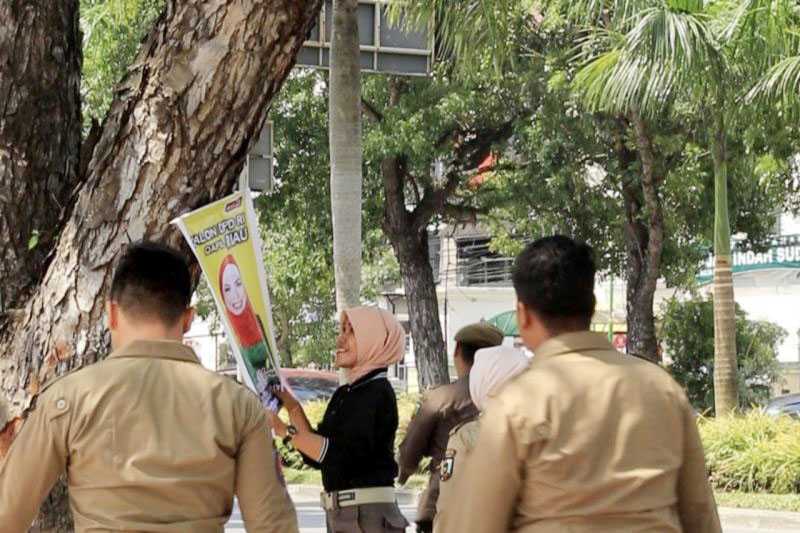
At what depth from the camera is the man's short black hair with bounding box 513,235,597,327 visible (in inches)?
135

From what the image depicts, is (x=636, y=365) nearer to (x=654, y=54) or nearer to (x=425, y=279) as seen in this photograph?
(x=654, y=54)

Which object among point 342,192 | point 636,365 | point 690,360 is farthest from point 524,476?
point 690,360

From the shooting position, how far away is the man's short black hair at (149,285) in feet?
12.5

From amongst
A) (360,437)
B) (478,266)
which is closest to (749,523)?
(360,437)

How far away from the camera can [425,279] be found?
2531cm

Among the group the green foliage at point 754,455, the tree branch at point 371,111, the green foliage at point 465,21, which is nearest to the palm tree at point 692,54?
the green foliage at point 465,21

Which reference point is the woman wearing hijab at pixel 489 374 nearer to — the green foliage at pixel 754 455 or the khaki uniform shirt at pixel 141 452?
the khaki uniform shirt at pixel 141 452

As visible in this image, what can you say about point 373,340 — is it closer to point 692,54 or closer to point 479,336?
point 479,336

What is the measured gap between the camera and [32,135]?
18.9ft

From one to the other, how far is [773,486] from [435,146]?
984 cm

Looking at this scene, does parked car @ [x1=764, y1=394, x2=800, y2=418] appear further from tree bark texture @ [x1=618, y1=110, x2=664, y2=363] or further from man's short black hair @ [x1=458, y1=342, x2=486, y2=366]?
man's short black hair @ [x1=458, y1=342, x2=486, y2=366]

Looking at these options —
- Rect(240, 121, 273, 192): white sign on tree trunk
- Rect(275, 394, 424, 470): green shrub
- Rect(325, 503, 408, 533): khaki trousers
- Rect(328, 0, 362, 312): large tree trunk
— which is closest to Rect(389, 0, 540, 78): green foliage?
Rect(328, 0, 362, 312): large tree trunk

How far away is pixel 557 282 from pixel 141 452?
1.06 m

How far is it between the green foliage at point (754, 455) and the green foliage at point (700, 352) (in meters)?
7.84
